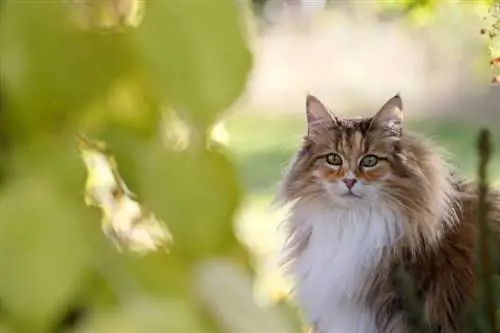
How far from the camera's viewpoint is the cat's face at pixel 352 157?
605mm

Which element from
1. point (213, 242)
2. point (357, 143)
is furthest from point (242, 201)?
point (357, 143)

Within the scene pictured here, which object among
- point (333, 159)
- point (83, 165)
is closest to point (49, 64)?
point (83, 165)

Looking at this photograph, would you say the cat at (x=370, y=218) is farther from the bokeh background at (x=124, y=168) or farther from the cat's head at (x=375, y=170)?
the bokeh background at (x=124, y=168)

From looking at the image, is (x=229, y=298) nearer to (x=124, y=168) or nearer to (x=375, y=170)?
(x=124, y=168)

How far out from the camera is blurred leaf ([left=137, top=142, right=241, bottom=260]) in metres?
0.16

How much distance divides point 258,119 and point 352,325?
19 cm

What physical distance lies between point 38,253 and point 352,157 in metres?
0.48

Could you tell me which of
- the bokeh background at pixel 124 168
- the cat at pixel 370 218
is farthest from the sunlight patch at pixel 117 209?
the cat at pixel 370 218

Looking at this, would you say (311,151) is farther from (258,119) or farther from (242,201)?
(242,201)

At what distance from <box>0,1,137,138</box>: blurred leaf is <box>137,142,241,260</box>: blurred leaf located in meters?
0.02

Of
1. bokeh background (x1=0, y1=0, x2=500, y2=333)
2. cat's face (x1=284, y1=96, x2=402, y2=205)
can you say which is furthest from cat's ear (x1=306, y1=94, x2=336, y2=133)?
bokeh background (x1=0, y1=0, x2=500, y2=333)

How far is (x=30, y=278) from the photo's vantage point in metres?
0.14

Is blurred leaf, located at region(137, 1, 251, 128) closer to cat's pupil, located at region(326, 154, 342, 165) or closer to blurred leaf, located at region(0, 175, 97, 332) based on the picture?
blurred leaf, located at region(0, 175, 97, 332)

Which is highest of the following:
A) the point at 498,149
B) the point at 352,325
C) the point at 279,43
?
the point at 279,43
